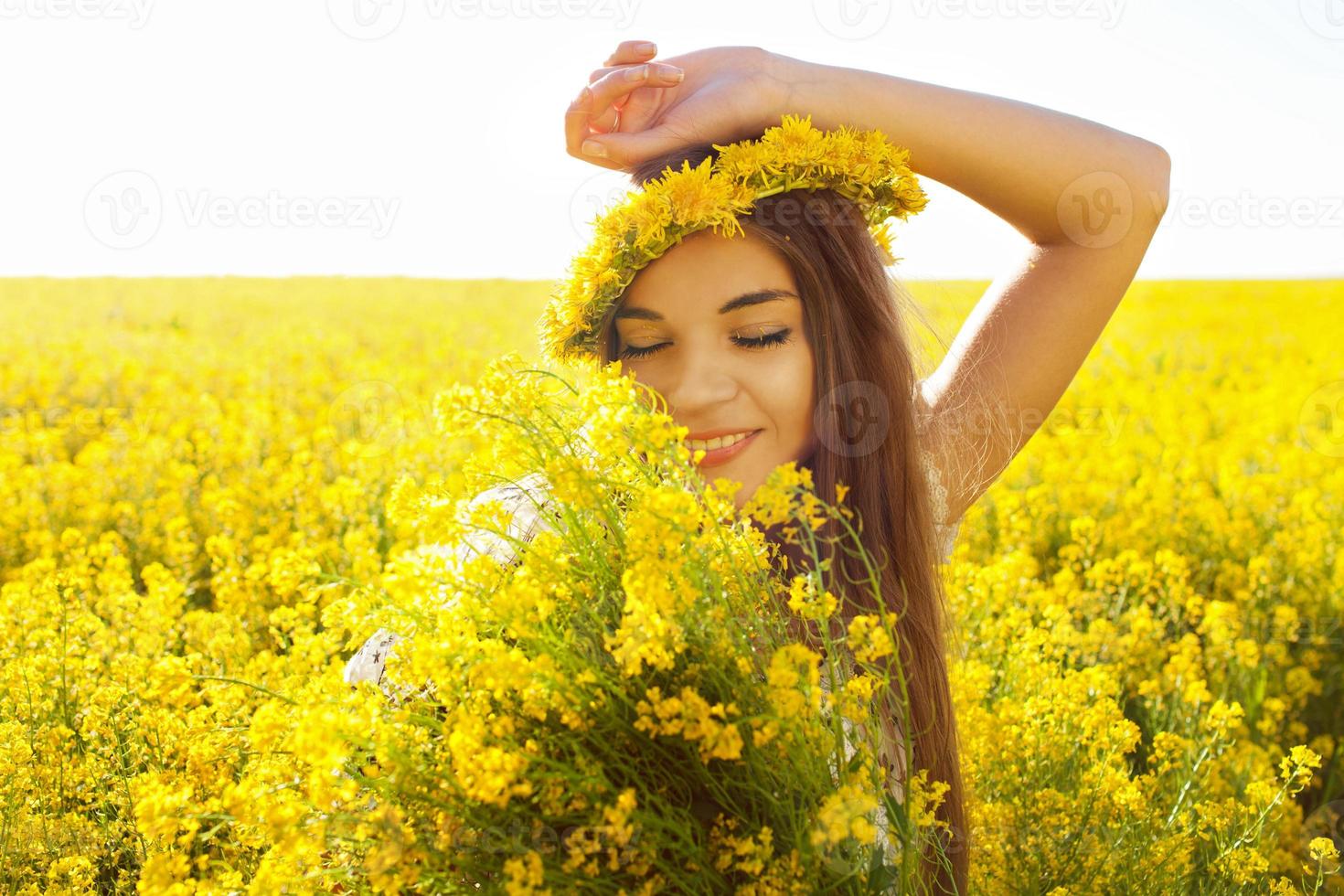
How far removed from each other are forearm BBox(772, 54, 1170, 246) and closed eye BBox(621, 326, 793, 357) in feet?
1.54

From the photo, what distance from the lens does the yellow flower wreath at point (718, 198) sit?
186 cm

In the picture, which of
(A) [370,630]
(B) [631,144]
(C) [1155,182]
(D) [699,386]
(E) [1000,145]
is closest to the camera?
(A) [370,630]

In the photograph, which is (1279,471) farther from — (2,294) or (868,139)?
(2,294)

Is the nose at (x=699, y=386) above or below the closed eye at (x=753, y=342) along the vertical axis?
below

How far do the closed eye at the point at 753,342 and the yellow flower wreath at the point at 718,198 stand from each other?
0.13 metres

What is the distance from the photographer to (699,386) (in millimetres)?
1841

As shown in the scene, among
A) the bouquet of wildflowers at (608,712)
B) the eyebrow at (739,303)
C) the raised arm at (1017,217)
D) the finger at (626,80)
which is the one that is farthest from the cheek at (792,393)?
the bouquet of wildflowers at (608,712)

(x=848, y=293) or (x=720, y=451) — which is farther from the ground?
(x=848, y=293)

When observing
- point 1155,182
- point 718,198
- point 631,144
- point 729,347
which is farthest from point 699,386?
point 1155,182

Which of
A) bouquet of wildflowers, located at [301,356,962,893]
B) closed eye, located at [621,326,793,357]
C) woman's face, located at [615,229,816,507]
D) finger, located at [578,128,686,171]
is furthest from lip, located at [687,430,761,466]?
bouquet of wildflowers, located at [301,356,962,893]

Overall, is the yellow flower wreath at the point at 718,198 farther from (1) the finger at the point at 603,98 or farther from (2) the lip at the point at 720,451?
(2) the lip at the point at 720,451

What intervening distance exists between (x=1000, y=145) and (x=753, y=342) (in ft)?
2.53

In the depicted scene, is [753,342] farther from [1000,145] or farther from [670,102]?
[1000,145]

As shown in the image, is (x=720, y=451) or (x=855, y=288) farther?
(x=855, y=288)
